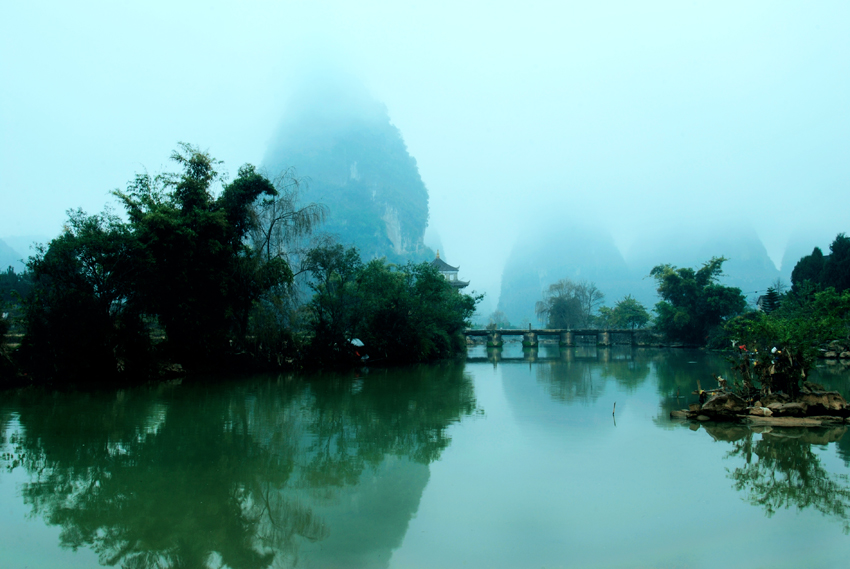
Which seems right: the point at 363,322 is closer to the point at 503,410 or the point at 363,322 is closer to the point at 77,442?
the point at 503,410

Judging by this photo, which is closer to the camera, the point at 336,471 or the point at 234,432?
the point at 336,471

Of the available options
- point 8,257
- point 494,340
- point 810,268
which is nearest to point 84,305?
point 494,340

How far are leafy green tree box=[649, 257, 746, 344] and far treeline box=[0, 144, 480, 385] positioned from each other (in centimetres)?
3024

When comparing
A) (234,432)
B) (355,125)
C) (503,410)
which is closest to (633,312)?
(503,410)

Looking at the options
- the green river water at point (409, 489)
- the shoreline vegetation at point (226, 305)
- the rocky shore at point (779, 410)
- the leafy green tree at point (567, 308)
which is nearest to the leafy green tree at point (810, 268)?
the shoreline vegetation at point (226, 305)

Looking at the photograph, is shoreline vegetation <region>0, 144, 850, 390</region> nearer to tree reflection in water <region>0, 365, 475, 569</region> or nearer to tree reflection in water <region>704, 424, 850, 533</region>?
tree reflection in water <region>704, 424, 850, 533</region>

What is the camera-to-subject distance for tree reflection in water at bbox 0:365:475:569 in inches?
228

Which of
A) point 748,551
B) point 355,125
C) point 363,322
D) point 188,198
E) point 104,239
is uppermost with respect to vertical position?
point 355,125

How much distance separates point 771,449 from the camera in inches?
381

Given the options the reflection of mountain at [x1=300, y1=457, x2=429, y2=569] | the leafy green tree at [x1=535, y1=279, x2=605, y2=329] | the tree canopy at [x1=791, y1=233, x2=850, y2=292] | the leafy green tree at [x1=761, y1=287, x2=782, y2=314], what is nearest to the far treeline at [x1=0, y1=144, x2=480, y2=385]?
the reflection of mountain at [x1=300, y1=457, x2=429, y2=569]

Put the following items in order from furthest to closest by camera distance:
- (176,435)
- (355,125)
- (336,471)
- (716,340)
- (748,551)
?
(355,125) → (716,340) → (176,435) → (336,471) → (748,551)

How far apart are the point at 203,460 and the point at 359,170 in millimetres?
Result: 138232

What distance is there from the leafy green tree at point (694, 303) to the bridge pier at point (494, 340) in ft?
50.8

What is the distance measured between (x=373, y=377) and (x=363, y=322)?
5.71 metres
